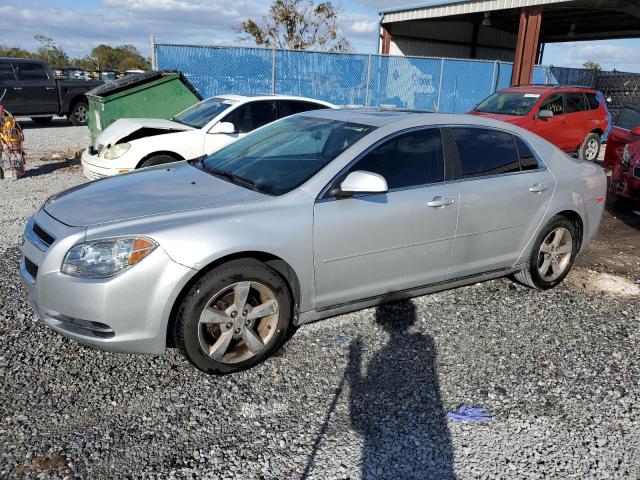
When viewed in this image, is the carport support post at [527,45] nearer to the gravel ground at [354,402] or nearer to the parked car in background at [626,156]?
the parked car in background at [626,156]

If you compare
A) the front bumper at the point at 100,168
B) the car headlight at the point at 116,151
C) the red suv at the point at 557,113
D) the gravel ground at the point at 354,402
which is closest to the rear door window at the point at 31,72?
the front bumper at the point at 100,168

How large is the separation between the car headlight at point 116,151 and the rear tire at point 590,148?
9.95 m

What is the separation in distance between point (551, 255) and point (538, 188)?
69 cm

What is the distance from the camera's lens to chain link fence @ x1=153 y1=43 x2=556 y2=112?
13109 millimetres

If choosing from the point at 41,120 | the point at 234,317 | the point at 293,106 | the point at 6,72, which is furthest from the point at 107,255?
the point at 41,120

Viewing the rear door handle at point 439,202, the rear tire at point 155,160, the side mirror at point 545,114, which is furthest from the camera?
the side mirror at point 545,114

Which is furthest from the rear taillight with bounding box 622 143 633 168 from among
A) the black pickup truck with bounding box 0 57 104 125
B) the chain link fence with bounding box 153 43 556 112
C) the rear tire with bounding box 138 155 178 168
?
the black pickup truck with bounding box 0 57 104 125

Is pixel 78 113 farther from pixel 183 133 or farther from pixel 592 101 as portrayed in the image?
pixel 592 101

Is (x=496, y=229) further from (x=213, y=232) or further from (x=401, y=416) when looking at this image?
(x=213, y=232)

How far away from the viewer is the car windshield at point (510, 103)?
11273mm

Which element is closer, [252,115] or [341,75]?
[252,115]

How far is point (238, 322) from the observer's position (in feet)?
10.7

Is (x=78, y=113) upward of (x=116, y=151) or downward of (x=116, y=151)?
downward

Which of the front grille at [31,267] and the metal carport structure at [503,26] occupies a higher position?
the metal carport structure at [503,26]
